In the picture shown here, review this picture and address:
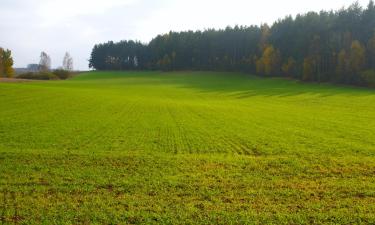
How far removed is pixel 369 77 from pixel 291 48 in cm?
2781

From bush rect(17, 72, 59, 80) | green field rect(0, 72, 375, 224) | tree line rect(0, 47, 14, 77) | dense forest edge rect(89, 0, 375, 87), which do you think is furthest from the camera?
tree line rect(0, 47, 14, 77)

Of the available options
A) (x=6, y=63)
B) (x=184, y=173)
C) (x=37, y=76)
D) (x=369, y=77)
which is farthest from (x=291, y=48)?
(x=184, y=173)

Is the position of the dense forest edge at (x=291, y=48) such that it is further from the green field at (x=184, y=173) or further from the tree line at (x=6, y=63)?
the green field at (x=184, y=173)

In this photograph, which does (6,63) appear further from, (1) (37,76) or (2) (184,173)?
(2) (184,173)

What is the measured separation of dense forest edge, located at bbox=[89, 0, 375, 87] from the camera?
8838cm

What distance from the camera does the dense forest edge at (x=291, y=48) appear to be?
88.4m

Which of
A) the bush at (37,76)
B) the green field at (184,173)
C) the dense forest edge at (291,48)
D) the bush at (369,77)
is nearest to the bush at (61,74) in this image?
A: the bush at (37,76)

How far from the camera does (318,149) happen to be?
20.6 m

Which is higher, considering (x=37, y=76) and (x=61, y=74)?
(x=61, y=74)

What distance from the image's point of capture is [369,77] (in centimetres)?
8169

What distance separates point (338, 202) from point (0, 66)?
416 feet

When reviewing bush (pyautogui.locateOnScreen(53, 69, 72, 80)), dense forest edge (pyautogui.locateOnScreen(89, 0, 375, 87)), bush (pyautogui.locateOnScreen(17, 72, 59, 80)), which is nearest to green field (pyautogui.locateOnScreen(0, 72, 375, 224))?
dense forest edge (pyautogui.locateOnScreen(89, 0, 375, 87))

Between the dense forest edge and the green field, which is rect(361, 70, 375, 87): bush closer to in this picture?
the dense forest edge

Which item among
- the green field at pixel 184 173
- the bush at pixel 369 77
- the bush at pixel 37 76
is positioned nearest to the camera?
the green field at pixel 184 173
